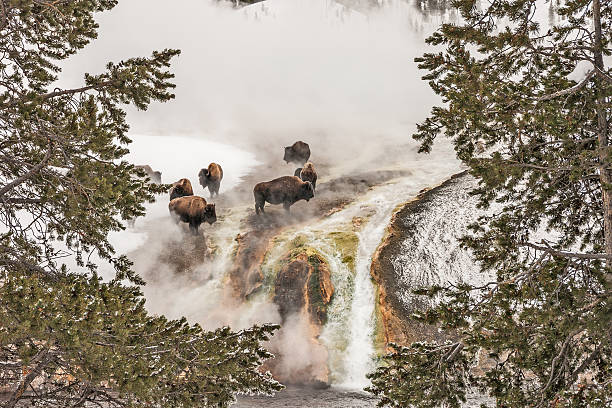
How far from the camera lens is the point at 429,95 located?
1196 inches

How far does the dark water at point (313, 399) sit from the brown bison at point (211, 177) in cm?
1003

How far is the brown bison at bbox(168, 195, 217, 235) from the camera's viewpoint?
16.6m

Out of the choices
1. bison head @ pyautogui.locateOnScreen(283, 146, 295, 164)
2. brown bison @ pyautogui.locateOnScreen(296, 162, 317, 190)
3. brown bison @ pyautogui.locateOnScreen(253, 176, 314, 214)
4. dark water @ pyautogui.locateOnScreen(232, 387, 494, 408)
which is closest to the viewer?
dark water @ pyautogui.locateOnScreen(232, 387, 494, 408)

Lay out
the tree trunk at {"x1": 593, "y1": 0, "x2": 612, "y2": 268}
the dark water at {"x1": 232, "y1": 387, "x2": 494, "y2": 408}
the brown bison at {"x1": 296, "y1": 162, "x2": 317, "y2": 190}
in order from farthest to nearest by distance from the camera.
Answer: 1. the brown bison at {"x1": 296, "y1": 162, "x2": 317, "y2": 190}
2. the dark water at {"x1": 232, "y1": 387, "x2": 494, "y2": 408}
3. the tree trunk at {"x1": 593, "y1": 0, "x2": 612, "y2": 268}

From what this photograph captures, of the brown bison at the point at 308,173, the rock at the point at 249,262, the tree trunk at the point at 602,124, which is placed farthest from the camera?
the brown bison at the point at 308,173

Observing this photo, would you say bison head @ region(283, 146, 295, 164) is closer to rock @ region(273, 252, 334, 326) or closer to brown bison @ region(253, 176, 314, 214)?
brown bison @ region(253, 176, 314, 214)

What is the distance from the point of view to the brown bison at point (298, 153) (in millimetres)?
21250

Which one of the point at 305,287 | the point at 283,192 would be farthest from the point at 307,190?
the point at 305,287

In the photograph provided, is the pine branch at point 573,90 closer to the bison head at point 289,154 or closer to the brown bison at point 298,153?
the brown bison at point 298,153

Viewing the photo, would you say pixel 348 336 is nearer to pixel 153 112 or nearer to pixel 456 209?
pixel 456 209

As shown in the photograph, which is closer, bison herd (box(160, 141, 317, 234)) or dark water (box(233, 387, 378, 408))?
dark water (box(233, 387, 378, 408))

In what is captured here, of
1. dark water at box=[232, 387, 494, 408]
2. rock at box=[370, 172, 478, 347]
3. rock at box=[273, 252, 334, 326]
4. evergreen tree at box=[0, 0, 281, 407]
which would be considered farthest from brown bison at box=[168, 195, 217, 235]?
evergreen tree at box=[0, 0, 281, 407]

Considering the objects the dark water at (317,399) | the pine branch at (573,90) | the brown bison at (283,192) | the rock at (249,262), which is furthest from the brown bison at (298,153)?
the pine branch at (573,90)

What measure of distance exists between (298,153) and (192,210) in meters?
6.55
